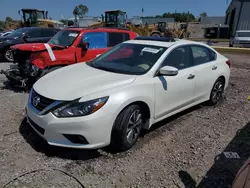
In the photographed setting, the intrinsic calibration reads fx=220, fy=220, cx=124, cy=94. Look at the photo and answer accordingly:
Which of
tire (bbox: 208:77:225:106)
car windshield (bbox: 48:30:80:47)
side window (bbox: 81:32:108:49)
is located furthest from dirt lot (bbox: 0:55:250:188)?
side window (bbox: 81:32:108:49)

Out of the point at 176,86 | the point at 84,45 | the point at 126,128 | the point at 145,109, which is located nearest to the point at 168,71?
the point at 176,86

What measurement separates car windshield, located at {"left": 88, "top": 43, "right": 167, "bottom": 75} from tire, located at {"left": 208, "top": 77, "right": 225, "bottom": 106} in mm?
1845

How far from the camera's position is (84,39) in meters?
5.94

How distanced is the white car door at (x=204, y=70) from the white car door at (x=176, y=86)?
0.19 m

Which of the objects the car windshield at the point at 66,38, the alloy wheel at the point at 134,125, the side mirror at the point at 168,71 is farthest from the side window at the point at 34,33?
the alloy wheel at the point at 134,125

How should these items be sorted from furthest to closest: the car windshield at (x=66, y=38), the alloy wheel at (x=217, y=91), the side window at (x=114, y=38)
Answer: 1. the side window at (x=114, y=38)
2. the car windshield at (x=66, y=38)
3. the alloy wheel at (x=217, y=91)

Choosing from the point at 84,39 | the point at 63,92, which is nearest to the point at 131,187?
the point at 63,92

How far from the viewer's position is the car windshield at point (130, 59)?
3.46 m

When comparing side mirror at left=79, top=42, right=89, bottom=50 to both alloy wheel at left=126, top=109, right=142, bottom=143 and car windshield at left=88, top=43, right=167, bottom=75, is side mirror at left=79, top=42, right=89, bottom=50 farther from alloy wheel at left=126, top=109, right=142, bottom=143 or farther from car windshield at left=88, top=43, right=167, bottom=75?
alloy wheel at left=126, top=109, right=142, bottom=143

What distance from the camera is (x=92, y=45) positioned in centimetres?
614

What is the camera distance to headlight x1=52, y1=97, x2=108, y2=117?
8.77 ft

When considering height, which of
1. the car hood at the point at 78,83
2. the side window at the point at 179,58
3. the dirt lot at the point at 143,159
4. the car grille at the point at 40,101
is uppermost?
the side window at the point at 179,58

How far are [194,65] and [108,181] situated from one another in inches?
105

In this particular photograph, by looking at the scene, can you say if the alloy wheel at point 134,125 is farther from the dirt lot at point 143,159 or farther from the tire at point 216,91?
the tire at point 216,91
